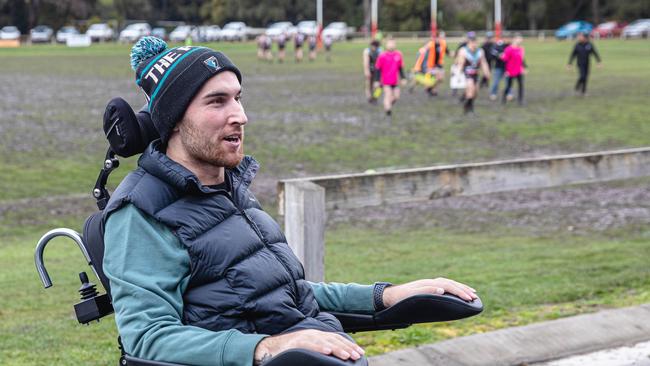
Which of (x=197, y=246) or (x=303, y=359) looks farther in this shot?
(x=197, y=246)

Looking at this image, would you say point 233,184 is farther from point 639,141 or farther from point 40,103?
point 40,103

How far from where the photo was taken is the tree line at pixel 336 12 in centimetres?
9731

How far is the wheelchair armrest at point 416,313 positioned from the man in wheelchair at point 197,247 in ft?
0.05

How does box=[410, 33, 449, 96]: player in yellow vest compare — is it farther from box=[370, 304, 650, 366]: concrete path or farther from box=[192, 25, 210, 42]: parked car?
box=[192, 25, 210, 42]: parked car

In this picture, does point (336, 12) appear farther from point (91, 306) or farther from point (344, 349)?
point (344, 349)

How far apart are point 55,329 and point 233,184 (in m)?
3.91

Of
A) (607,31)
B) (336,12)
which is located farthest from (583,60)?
(336,12)

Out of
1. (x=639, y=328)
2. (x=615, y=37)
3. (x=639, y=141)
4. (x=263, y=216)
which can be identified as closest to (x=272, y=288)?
(x=263, y=216)

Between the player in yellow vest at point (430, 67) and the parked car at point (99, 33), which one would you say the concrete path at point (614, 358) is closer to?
the player in yellow vest at point (430, 67)

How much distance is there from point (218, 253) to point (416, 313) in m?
0.69

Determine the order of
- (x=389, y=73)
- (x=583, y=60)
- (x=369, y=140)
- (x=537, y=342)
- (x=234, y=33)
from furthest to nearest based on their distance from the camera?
(x=234, y=33) → (x=583, y=60) → (x=389, y=73) → (x=369, y=140) → (x=537, y=342)

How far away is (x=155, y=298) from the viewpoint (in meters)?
3.11

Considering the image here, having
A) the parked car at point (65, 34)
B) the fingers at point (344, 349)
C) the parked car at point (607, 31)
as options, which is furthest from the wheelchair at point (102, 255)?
the parked car at point (607, 31)

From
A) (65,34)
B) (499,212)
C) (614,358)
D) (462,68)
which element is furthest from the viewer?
(65,34)
